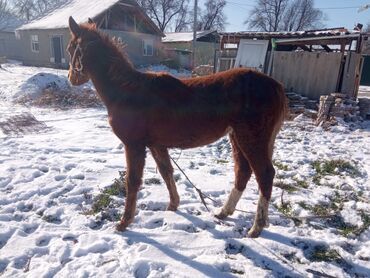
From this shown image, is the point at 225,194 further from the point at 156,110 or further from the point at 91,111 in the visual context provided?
the point at 91,111

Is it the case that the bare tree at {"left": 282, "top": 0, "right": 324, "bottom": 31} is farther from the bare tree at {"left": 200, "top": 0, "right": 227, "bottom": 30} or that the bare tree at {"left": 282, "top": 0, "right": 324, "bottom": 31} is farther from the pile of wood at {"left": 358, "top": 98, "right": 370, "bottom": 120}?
the pile of wood at {"left": 358, "top": 98, "right": 370, "bottom": 120}

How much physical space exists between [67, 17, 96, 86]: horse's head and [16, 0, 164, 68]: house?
785 inches

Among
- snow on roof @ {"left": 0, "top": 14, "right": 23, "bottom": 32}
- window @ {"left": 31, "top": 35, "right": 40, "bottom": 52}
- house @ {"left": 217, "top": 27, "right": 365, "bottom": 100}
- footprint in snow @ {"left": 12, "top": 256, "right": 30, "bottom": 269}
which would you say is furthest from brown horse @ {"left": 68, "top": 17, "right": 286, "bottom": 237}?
snow on roof @ {"left": 0, "top": 14, "right": 23, "bottom": 32}

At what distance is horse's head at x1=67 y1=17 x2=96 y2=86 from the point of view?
3.15 meters

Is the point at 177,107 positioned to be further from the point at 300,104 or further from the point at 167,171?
the point at 300,104

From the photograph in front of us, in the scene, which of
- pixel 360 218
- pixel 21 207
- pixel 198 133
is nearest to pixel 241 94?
pixel 198 133

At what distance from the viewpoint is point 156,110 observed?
9.91 feet

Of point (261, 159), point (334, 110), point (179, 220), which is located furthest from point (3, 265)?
point (334, 110)

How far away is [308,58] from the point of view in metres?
11.4

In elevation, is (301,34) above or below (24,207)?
above

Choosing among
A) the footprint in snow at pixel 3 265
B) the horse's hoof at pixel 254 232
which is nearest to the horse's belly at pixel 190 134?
the horse's hoof at pixel 254 232

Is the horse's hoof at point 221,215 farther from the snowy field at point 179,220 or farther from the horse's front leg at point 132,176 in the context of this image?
the horse's front leg at point 132,176

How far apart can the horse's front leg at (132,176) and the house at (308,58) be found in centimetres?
909

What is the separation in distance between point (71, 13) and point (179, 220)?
90.1 ft
